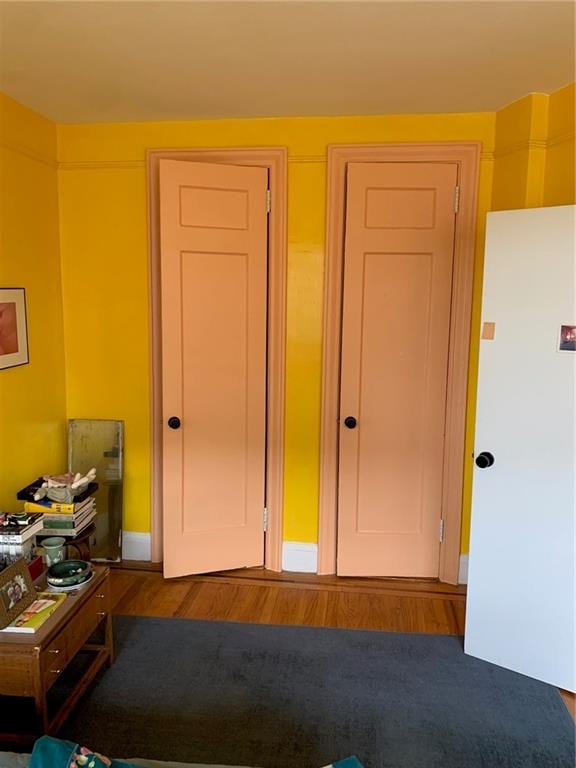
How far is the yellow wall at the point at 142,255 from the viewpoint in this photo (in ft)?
10.00

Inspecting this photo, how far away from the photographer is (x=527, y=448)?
2367mm

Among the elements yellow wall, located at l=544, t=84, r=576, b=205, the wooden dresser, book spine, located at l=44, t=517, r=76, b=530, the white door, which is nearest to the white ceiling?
yellow wall, located at l=544, t=84, r=576, b=205

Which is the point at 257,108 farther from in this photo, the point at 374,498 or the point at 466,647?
the point at 466,647

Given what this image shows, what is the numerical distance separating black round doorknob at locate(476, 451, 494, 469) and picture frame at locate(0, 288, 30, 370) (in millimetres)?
2248

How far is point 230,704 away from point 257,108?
2.73m

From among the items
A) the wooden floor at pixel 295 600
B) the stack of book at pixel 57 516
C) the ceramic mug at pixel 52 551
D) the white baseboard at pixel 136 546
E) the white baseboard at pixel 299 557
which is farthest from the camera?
the white baseboard at pixel 136 546

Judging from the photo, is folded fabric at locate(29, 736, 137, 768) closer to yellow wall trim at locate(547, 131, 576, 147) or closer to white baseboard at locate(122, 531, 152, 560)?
white baseboard at locate(122, 531, 152, 560)

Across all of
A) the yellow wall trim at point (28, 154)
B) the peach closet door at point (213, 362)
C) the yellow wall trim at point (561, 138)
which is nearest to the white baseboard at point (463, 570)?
the peach closet door at point (213, 362)

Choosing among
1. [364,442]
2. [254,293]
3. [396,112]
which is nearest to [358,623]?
[364,442]

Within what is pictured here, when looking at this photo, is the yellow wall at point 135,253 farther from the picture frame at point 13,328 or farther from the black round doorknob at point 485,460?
the black round doorknob at point 485,460

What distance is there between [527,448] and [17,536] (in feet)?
6.83

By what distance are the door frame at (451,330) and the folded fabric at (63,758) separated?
2.19 meters

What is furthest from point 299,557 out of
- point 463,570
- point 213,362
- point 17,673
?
point 17,673

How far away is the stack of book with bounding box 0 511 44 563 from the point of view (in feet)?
7.45
